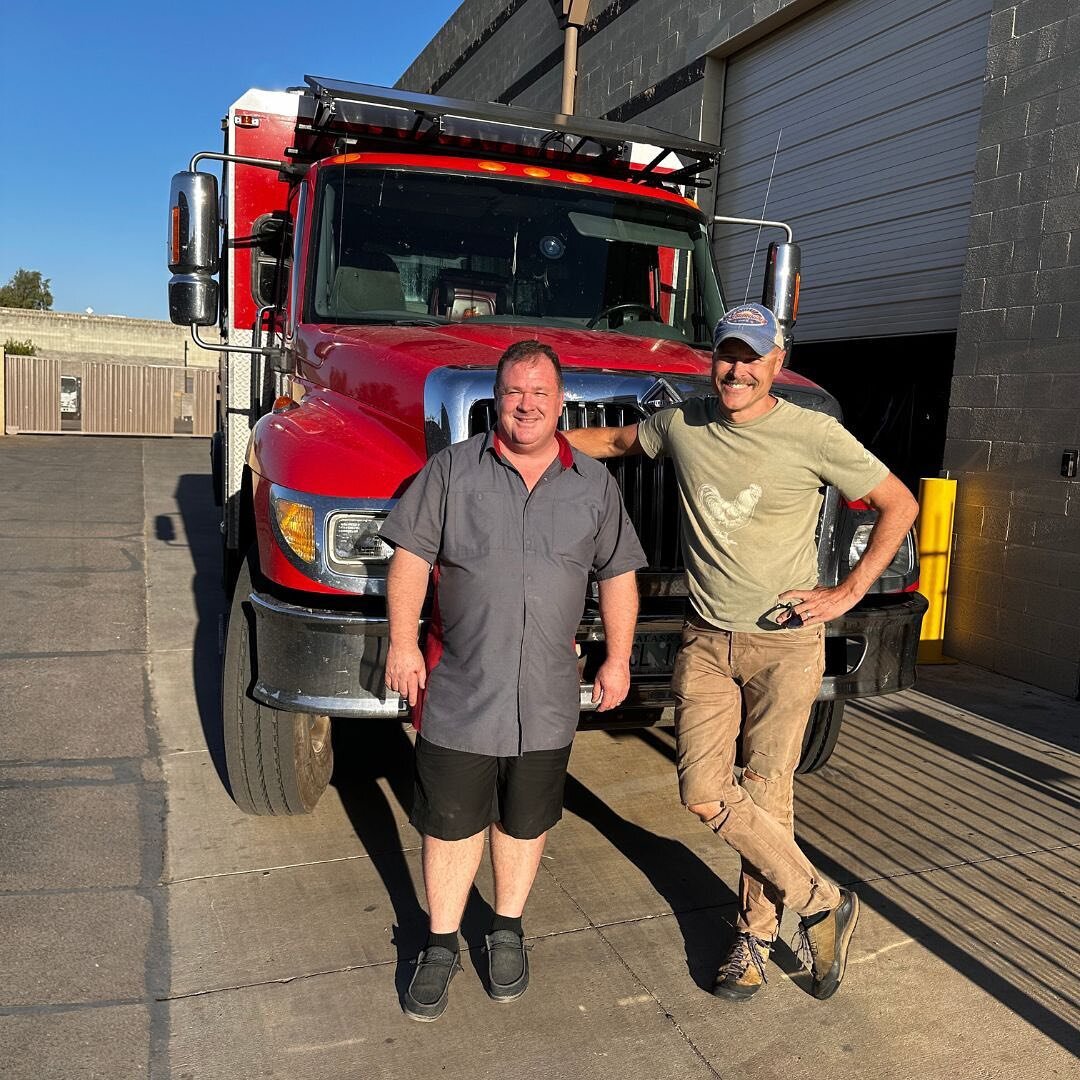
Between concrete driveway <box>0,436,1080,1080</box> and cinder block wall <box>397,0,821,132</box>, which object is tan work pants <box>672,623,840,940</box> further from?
cinder block wall <box>397,0,821,132</box>

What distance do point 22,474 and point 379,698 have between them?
14.4 metres

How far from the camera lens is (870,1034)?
9.61ft

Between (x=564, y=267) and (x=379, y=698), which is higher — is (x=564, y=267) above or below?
above

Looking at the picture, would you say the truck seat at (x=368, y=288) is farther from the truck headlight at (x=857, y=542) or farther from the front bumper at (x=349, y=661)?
the truck headlight at (x=857, y=542)

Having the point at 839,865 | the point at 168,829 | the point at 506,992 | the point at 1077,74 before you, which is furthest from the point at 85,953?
the point at 1077,74

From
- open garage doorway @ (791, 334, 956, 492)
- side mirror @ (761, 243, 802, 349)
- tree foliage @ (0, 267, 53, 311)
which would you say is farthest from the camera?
tree foliage @ (0, 267, 53, 311)

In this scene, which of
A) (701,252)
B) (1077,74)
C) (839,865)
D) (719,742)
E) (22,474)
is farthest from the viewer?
(22,474)

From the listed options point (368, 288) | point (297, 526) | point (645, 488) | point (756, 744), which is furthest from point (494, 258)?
point (756, 744)

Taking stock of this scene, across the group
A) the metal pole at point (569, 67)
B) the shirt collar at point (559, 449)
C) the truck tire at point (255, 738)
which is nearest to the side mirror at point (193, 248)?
the truck tire at point (255, 738)

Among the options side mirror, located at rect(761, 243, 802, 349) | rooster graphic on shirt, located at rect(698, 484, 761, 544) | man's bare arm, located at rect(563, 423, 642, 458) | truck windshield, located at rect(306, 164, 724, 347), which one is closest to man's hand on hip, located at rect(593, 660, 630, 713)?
rooster graphic on shirt, located at rect(698, 484, 761, 544)

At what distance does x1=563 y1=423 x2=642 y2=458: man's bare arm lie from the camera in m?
3.38

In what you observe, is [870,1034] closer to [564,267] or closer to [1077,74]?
[564,267]

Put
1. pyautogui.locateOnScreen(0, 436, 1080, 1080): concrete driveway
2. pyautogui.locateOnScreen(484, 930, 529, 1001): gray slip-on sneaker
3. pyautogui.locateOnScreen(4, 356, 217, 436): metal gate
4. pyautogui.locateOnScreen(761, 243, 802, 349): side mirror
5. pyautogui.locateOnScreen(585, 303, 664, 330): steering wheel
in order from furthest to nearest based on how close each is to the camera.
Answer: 1. pyautogui.locateOnScreen(4, 356, 217, 436): metal gate
2. pyautogui.locateOnScreen(761, 243, 802, 349): side mirror
3. pyautogui.locateOnScreen(585, 303, 664, 330): steering wheel
4. pyautogui.locateOnScreen(484, 930, 529, 1001): gray slip-on sneaker
5. pyautogui.locateOnScreen(0, 436, 1080, 1080): concrete driveway

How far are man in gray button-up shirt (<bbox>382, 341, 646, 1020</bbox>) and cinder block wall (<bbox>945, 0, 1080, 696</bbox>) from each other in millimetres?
4562
